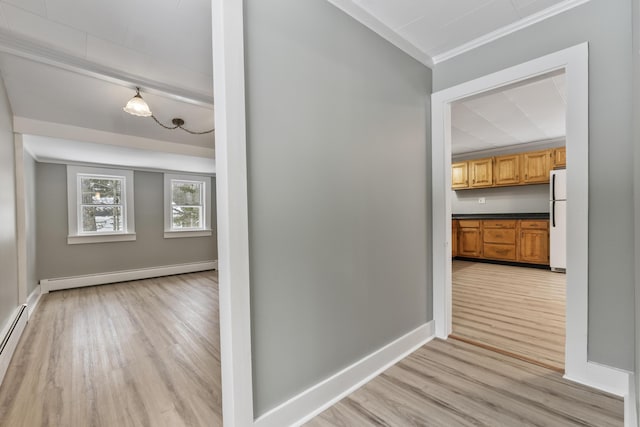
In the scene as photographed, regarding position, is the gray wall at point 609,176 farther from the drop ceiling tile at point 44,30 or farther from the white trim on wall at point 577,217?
the drop ceiling tile at point 44,30

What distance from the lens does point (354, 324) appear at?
1774 millimetres

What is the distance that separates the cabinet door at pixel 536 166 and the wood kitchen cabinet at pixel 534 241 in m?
0.87

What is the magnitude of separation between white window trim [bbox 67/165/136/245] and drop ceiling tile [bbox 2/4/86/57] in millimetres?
3650

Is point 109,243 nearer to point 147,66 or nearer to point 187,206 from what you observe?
point 187,206

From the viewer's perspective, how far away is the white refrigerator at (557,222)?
15.5 feet

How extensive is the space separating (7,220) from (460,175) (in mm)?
7548

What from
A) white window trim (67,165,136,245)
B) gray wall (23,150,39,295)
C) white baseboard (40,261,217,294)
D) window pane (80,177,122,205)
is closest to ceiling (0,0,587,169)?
gray wall (23,150,39,295)

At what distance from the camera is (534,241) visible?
5172 millimetres

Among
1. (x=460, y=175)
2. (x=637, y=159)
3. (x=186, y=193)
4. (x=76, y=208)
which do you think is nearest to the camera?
(x=637, y=159)

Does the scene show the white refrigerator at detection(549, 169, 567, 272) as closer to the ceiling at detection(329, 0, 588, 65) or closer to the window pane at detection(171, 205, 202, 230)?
the ceiling at detection(329, 0, 588, 65)

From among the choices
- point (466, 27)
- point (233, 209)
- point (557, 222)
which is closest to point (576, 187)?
point (466, 27)

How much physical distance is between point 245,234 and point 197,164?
174 inches

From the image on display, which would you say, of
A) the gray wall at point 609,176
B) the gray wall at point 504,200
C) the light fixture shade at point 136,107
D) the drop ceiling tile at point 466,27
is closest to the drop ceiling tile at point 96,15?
the light fixture shade at point 136,107

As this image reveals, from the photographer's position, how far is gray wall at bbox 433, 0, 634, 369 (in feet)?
5.19
